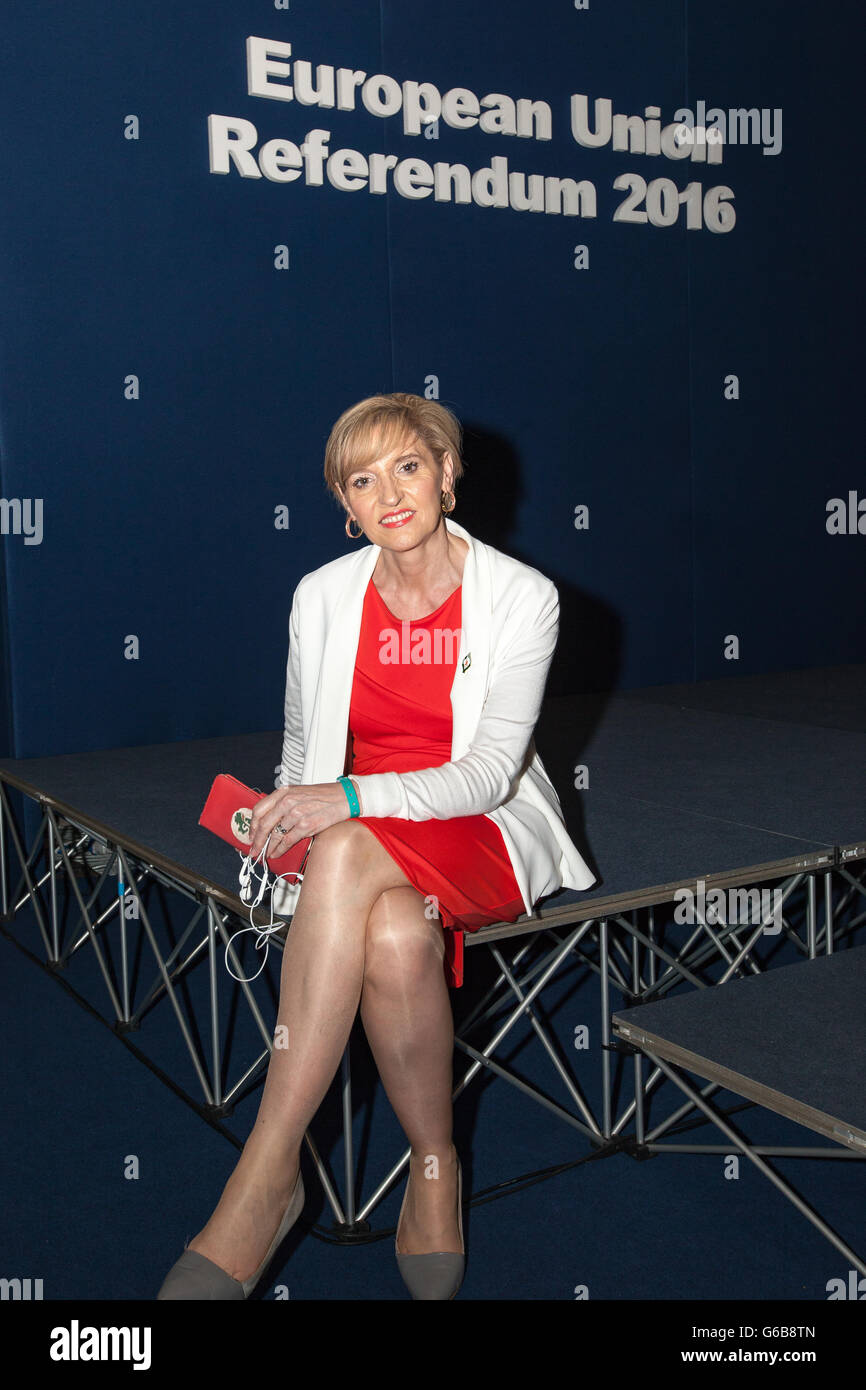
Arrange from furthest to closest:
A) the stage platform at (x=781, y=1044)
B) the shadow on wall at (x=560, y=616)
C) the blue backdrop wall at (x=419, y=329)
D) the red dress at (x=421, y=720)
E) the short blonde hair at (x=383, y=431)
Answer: the shadow on wall at (x=560, y=616), the blue backdrop wall at (x=419, y=329), the short blonde hair at (x=383, y=431), the red dress at (x=421, y=720), the stage platform at (x=781, y=1044)

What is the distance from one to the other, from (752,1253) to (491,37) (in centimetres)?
403

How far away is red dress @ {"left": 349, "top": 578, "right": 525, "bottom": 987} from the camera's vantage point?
193 cm

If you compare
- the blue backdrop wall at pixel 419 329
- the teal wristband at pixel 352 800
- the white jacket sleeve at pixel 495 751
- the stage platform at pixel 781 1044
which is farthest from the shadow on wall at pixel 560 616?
the teal wristband at pixel 352 800

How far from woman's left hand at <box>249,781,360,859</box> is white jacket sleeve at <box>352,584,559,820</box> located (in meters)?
0.04

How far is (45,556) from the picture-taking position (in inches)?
148

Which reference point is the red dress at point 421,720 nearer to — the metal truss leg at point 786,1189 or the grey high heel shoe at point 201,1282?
the metal truss leg at point 786,1189

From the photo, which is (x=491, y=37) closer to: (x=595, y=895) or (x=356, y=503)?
(x=356, y=503)

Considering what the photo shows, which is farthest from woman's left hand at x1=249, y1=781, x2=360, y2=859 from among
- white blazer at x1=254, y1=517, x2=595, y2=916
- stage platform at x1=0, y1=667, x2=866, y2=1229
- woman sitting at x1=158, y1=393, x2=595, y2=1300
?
stage platform at x1=0, y1=667, x2=866, y2=1229

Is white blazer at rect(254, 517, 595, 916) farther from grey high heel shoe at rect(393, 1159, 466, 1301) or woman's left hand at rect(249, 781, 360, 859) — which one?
grey high heel shoe at rect(393, 1159, 466, 1301)

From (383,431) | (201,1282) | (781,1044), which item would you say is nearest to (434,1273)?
(201,1282)

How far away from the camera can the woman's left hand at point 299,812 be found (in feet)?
5.92

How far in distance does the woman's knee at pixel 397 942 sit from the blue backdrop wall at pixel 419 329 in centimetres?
237

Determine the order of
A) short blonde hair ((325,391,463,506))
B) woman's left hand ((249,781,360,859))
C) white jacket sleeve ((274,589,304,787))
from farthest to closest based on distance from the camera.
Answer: white jacket sleeve ((274,589,304,787)) → short blonde hair ((325,391,463,506)) → woman's left hand ((249,781,360,859))

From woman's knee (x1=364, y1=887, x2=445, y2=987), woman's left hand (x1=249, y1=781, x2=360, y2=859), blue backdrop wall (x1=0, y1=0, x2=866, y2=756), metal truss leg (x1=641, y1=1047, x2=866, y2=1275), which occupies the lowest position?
metal truss leg (x1=641, y1=1047, x2=866, y2=1275)
